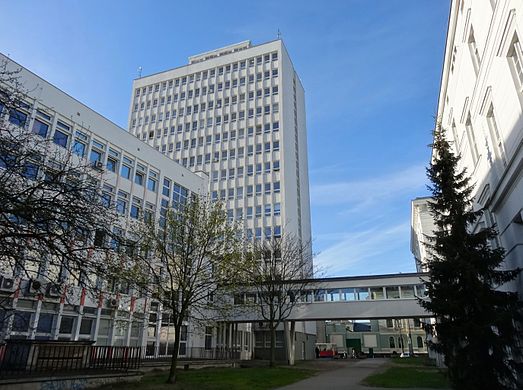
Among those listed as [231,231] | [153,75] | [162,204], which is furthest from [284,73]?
[231,231]

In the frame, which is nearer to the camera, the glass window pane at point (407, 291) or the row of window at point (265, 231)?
the glass window pane at point (407, 291)

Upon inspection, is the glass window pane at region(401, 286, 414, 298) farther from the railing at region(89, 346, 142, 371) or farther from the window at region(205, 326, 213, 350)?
the railing at region(89, 346, 142, 371)

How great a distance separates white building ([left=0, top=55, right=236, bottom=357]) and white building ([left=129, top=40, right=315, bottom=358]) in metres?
19.1

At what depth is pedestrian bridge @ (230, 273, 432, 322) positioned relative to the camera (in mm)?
33406

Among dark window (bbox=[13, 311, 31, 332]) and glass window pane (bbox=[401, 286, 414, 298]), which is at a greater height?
glass window pane (bbox=[401, 286, 414, 298])

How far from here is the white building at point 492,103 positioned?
1113cm

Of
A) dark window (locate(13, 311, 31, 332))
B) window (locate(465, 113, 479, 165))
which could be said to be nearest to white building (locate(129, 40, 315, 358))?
window (locate(465, 113, 479, 165))

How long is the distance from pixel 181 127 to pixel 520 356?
58.2 meters

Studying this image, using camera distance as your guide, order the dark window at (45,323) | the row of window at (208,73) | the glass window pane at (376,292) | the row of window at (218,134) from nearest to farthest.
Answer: the dark window at (45,323) → the glass window pane at (376,292) → the row of window at (218,134) → the row of window at (208,73)

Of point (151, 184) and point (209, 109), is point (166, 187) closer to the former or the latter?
point (151, 184)

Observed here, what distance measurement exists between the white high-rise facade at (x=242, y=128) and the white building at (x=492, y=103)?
35931 mm

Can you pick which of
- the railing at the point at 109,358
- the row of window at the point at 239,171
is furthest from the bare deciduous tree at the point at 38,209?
the row of window at the point at 239,171

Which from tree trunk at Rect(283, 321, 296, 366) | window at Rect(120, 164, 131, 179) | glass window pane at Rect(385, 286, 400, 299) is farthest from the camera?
tree trunk at Rect(283, 321, 296, 366)

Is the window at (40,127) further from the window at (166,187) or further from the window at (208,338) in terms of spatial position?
the window at (208,338)
